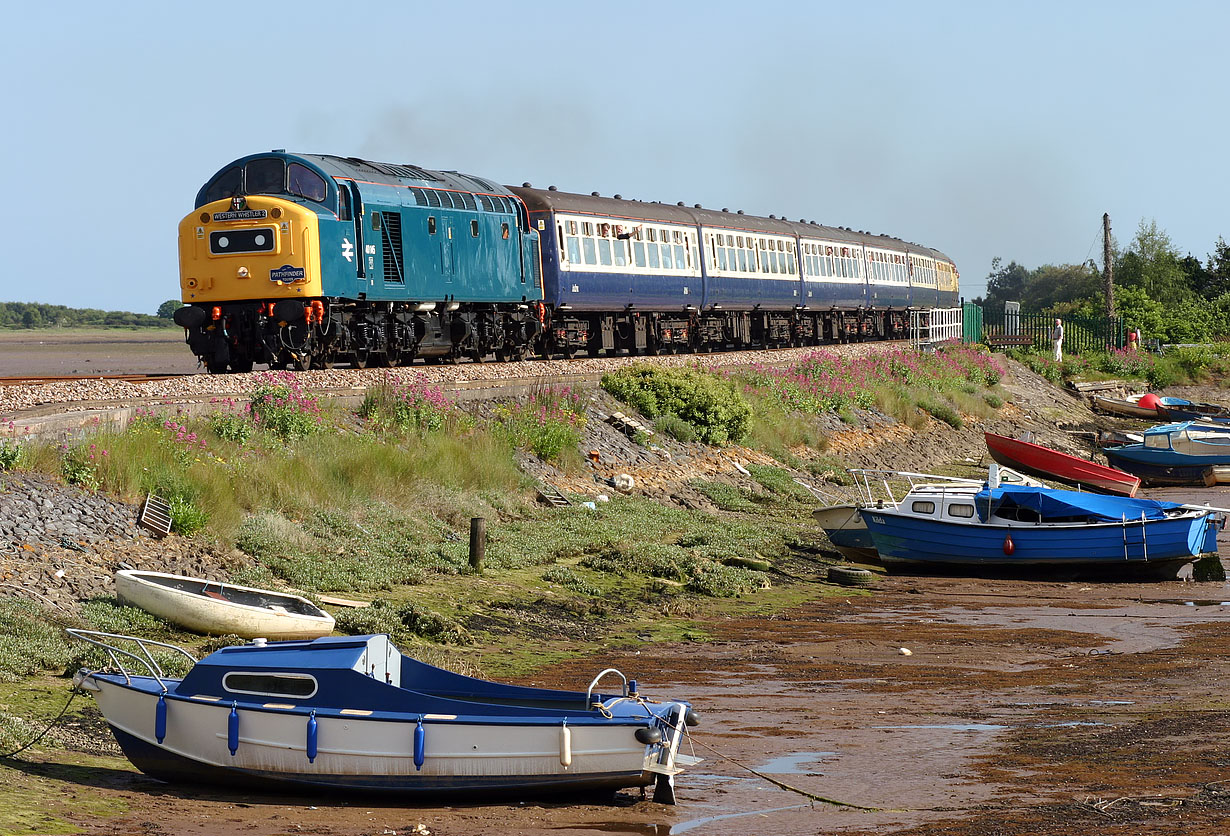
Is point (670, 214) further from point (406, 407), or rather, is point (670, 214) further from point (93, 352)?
point (93, 352)

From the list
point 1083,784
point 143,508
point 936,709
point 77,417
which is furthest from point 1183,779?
point 77,417

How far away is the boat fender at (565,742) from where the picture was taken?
404 inches

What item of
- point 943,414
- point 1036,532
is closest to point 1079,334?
point 943,414

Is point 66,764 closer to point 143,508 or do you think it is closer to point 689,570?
point 143,508

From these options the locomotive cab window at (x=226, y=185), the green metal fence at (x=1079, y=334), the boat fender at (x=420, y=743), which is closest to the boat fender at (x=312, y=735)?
the boat fender at (x=420, y=743)

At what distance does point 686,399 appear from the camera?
31.7 metres

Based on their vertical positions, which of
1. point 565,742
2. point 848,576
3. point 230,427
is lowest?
point 848,576

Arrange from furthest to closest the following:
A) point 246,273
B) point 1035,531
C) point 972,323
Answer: point 972,323, point 246,273, point 1035,531

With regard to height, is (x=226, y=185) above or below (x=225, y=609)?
above

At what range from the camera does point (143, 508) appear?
17391 mm

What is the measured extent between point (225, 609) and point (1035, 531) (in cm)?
1408

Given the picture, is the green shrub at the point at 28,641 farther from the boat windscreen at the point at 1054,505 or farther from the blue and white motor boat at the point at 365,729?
the boat windscreen at the point at 1054,505

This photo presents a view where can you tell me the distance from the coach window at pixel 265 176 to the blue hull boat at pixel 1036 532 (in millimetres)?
13152

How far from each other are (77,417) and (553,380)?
12436mm
